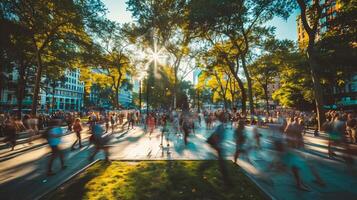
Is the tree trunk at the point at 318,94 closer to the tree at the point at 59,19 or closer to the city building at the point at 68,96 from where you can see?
the tree at the point at 59,19

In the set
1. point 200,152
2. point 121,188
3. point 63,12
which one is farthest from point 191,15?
point 121,188

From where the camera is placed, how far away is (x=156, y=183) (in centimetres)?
655

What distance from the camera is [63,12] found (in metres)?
18.9

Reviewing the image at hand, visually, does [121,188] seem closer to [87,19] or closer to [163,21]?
[87,19]

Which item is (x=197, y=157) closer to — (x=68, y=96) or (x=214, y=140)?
(x=214, y=140)

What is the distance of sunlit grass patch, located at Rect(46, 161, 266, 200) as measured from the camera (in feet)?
18.6

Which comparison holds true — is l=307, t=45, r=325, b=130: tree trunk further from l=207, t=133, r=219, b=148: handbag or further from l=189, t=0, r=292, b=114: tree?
l=207, t=133, r=219, b=148: handbag

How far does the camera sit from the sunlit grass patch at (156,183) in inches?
223

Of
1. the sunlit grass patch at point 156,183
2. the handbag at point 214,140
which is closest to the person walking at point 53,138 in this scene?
the sunlit grass patch at point 156,183

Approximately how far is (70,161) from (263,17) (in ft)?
71.9

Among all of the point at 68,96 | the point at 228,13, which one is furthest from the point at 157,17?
the point at 68,96

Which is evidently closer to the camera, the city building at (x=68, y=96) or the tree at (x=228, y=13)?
the tree at (x=228, y=13)

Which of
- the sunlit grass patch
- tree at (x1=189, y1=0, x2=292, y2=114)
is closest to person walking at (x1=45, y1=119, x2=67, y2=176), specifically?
the sunlit grass patch

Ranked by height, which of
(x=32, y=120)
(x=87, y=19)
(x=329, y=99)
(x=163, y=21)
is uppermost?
(x=163, y=21)
